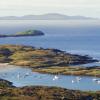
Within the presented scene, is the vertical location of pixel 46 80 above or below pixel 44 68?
above

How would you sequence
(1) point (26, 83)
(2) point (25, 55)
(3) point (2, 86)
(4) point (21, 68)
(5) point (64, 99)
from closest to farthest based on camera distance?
(5) point (64, 99) < (3) point (2, 86) < (1) point (26, 83) < (4) point (21, 68) < (2) point (25, 55)

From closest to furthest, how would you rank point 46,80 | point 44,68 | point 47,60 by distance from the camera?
point 46,80
point 44,68
point 47,60

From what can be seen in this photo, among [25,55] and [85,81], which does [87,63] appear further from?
[85,81]

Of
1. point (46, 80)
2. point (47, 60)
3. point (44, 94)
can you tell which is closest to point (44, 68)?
point (47, 60)

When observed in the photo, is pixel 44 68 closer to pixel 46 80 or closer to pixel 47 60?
pixel 47 60

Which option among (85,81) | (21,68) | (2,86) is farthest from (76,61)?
(2,86)

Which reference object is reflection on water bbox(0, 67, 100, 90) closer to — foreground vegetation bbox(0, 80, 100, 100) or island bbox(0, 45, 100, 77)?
island bbox(0, 45, 100, 77)

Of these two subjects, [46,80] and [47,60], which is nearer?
[46,80]
